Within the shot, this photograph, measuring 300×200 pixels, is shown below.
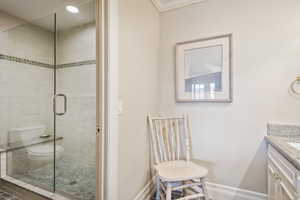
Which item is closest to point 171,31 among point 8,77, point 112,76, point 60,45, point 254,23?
point 254,23

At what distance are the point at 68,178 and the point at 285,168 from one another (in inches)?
89.2

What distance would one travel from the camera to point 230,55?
151 centimetres

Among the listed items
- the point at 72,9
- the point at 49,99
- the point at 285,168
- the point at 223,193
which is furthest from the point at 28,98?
the point at 285,168

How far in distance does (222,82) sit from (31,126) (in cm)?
280

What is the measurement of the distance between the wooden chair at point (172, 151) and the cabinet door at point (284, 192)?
52 cm

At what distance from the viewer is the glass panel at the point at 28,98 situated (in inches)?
77.7

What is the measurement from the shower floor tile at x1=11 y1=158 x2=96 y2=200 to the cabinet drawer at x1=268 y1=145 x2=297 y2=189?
1.67 metres

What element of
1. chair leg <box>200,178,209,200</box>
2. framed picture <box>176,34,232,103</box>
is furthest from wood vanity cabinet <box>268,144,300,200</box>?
framed picture <box>176,34,232,103</box>

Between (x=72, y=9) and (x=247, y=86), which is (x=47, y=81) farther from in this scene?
(x=247, y=86)

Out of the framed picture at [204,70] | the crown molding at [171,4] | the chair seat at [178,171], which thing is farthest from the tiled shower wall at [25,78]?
the framed picture at [204,70]

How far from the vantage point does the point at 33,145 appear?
83.9 inches

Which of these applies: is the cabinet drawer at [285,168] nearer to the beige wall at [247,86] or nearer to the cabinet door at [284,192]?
the cabinet door at [284,192]

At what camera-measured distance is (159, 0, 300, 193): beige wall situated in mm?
1347

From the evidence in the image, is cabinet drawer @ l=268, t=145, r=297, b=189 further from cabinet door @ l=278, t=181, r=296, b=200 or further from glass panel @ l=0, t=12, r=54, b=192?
glass panel @ l=0, t=12, r=54, b=192
